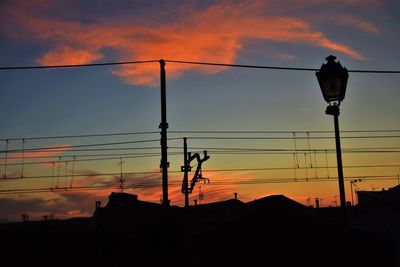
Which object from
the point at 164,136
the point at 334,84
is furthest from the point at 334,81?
the point at 164,136

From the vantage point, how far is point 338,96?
Answer: 9367mm

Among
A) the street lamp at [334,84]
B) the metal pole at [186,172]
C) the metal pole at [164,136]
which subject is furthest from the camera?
the metal pole at [186,172]

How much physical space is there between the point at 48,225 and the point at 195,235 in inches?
298

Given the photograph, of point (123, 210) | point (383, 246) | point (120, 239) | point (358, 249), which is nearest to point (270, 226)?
point (358, 249)

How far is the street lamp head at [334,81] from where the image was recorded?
30.6 ft

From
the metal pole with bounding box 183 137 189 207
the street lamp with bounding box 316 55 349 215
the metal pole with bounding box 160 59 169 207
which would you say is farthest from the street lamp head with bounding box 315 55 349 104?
the metal pole with bounding box 183 137 189 207

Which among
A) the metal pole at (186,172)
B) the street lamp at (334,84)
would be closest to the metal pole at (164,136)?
the street lamp at (334,84)

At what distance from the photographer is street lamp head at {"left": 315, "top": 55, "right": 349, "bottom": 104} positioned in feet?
30.6

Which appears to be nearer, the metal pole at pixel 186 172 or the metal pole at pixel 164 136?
the metal pole at pixel 164 136

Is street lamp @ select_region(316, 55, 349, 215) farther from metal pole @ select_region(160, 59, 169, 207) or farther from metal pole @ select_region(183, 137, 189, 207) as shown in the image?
metal pole @ select_region(183, 137, 189, 207)

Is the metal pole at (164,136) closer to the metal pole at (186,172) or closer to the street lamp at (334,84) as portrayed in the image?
the street lamp at (334,84)

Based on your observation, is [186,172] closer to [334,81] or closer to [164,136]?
[164,136]

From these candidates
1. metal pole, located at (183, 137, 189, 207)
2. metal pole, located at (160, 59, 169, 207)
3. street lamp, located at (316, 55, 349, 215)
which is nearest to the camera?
street lamp, located at (316, 55, 349, 215)

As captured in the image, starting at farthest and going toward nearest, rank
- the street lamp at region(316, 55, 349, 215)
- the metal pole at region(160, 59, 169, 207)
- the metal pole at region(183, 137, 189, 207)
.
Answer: the metal pole at region(183, 137, 189, 207), the metal pole at region(160, 59, 169, 207), the street lamp at region(316, 55, 349, 215)
